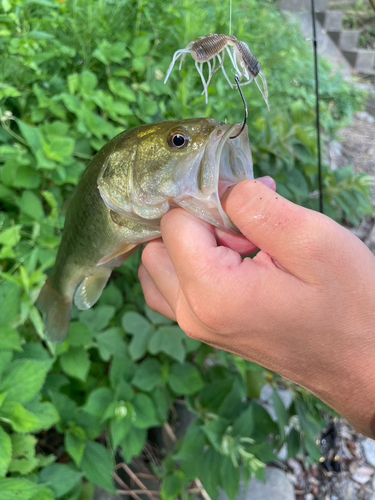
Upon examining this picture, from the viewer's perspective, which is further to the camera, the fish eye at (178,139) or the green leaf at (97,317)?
the green leaf at (97,317)

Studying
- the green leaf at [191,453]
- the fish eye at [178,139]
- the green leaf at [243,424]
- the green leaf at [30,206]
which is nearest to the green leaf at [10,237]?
the green leaf at [30,206]

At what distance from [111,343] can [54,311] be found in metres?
0.32

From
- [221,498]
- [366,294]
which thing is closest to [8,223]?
[366,294]

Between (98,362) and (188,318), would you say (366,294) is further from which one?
(98,362)

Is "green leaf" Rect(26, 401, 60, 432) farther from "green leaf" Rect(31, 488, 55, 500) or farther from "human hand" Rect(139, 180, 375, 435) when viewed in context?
"human hand" Rect(139, 180, 375, 435)

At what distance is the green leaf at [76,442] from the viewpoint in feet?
4.58

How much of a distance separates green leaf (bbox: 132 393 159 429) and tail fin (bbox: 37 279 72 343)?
43 cm

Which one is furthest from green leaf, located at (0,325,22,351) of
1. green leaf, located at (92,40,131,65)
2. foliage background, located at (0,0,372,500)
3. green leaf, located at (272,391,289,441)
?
green leaf, located at (92,40,131,65)

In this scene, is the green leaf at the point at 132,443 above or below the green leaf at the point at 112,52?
below

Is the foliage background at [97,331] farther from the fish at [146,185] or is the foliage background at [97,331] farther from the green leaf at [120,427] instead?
the fish at [146,185]

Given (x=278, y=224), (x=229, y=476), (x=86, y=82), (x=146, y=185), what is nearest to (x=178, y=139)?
(x=146, y=185)

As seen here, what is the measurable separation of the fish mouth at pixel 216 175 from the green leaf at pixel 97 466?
110 cm

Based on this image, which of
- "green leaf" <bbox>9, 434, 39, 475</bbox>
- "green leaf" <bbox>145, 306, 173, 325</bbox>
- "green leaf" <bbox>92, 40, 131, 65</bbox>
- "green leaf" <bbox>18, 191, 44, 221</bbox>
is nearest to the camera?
"green leaf" <bbox>9, 434, 39, 475</bbox>

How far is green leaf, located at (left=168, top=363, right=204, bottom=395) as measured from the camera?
1.66 m
